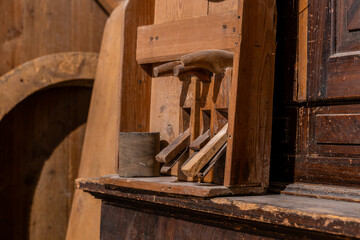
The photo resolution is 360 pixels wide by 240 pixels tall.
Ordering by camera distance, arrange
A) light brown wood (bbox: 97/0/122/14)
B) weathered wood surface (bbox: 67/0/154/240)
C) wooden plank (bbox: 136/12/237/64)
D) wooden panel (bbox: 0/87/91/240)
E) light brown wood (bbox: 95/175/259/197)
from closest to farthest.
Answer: light brown wood (bbox: 95/175/259/197) < wooden plank (bbox: 136/12/237/64) < weathered wood surface (bbox: 67/0/154/240) < wooden panel (bbox: 0/87/91/240) < light brown wood (bbox: 97/0/122/14)

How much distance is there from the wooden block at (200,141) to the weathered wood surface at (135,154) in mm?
194

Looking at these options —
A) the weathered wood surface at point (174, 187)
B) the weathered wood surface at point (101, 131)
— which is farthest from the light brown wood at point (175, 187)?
the weathered wood surface at point (101, 131)

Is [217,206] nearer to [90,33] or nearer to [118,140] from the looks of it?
[118,140]

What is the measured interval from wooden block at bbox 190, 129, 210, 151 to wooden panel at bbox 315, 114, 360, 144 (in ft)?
1.02

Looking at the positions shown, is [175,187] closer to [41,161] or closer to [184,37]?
[184,37]

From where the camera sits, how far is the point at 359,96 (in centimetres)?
119

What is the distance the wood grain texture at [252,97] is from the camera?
1210 mm

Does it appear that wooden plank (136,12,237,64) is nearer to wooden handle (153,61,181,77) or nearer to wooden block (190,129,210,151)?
wooden handle (153,61,181,77)

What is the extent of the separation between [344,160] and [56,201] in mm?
1793

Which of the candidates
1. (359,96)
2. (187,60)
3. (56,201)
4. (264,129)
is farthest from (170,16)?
(56,201)

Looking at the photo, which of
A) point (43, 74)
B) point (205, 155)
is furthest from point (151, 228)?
point (43, 74)

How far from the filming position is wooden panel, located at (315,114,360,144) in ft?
3.96

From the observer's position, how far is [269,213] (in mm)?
1051

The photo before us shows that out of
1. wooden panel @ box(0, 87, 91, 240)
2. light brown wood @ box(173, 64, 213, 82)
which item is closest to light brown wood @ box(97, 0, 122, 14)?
wooden panel @ box(0, 87, 91, 240)
